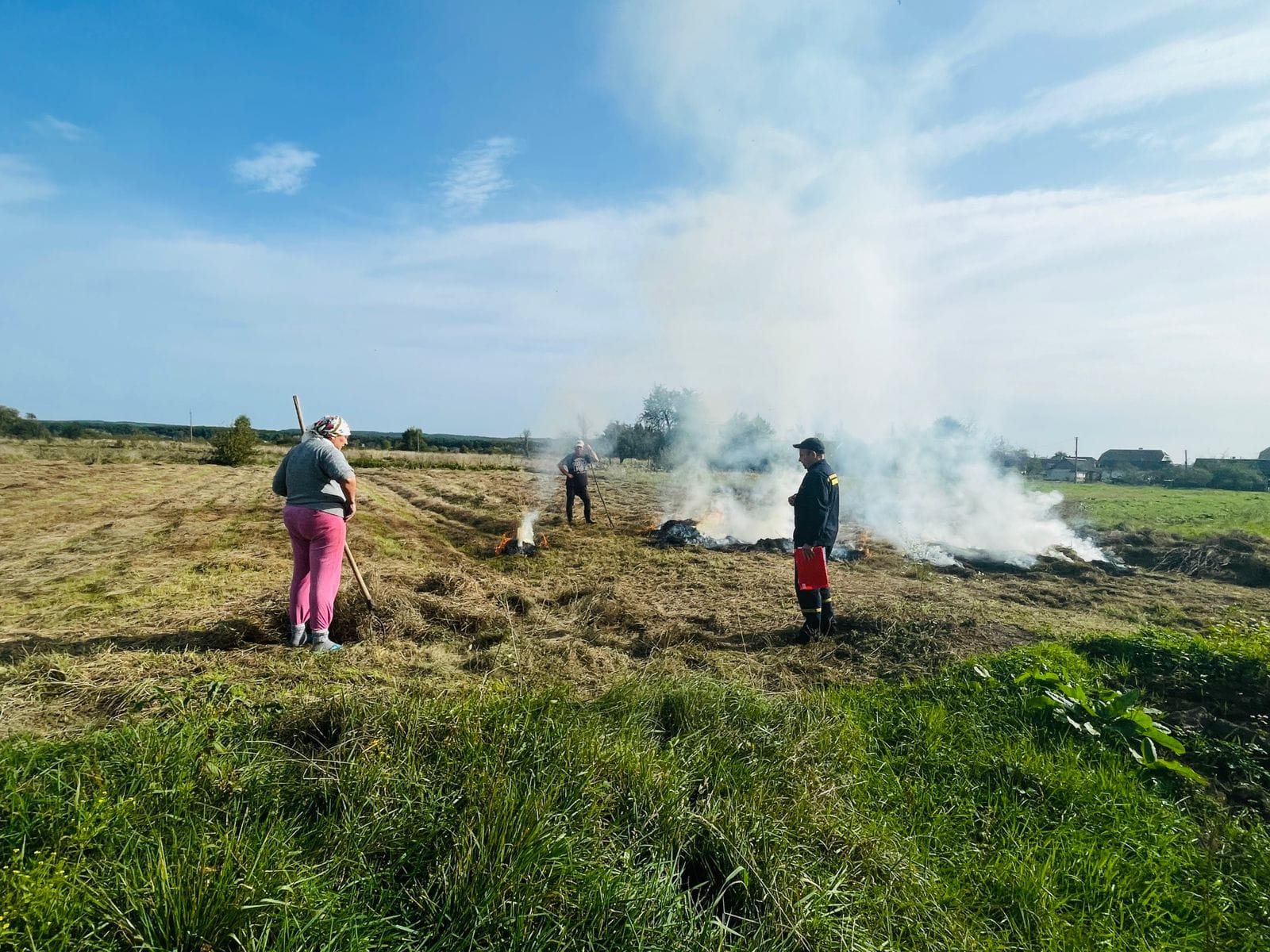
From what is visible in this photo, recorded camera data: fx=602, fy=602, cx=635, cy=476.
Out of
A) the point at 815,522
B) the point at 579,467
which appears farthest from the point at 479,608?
the point at 579,467

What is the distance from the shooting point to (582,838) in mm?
2393

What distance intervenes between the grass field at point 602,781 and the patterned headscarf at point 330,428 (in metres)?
1.72

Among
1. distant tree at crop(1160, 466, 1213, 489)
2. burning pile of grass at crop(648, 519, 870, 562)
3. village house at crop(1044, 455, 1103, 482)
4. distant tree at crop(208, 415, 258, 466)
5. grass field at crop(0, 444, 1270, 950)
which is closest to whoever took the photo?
grass field at crop(0, 444, 1270, 950)

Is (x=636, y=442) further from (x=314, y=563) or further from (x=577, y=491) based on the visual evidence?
(x=314, y=563)

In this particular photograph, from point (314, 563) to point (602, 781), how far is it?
145 inches

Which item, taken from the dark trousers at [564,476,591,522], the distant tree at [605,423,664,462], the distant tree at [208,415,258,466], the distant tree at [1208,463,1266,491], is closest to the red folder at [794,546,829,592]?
the dark trousers at [564,476,591,522]

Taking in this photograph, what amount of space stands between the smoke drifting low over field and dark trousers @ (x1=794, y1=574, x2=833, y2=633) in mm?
6179

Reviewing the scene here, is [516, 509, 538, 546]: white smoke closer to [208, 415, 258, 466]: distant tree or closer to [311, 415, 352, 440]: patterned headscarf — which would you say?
[311, 415, 352, 440]: patterned headscarf

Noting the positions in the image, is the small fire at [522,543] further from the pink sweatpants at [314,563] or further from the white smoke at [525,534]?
the pink sweatpants at [314,563]

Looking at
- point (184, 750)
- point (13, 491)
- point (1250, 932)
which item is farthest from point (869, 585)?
point (13, 491)

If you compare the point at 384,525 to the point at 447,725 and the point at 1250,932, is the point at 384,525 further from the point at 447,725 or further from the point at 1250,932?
the point at 1250,932

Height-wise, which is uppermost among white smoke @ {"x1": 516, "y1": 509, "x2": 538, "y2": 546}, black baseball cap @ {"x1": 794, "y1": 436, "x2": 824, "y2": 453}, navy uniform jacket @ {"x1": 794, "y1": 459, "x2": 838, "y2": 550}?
black baseball cap @ {"x1": 794, "y1": 436, "x2": 824, "y2": 453}

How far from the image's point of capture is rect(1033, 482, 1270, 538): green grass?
15781 millimetres

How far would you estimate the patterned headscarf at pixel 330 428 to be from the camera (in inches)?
212
